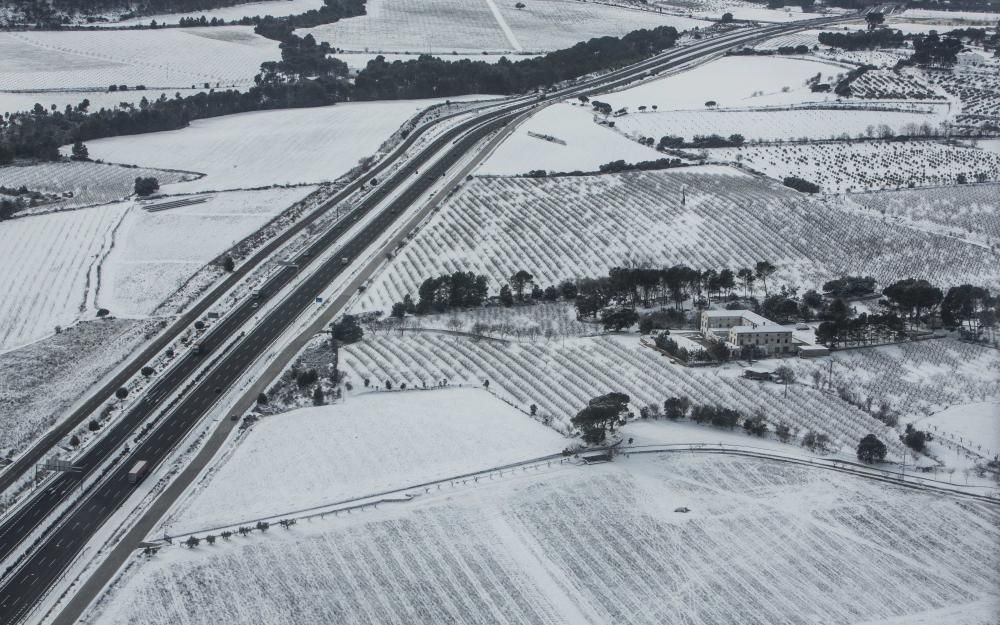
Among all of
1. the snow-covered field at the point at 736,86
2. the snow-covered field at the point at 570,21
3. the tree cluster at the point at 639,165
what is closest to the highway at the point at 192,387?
the tree cluster at the point at 639,165

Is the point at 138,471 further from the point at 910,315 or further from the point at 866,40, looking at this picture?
the point at 866,40

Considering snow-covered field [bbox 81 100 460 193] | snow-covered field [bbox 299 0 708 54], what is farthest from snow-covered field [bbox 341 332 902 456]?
snow-covered field [bbox 299 0 708 54]

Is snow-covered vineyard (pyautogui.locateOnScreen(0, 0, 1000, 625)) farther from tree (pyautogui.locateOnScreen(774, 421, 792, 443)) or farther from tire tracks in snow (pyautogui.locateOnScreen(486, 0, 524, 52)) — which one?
tire tracks in snow (pyautogui.locateOnScreen(486, 0, 524, 52))

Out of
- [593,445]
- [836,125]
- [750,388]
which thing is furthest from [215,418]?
[836,125]

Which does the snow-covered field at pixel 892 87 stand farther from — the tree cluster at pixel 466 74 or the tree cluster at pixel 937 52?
the tree cluster at pixel 466 74

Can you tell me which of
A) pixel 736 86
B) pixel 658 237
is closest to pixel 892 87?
pixel 736 86

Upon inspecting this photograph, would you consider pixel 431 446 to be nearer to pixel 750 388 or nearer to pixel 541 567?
pixel 541 567
